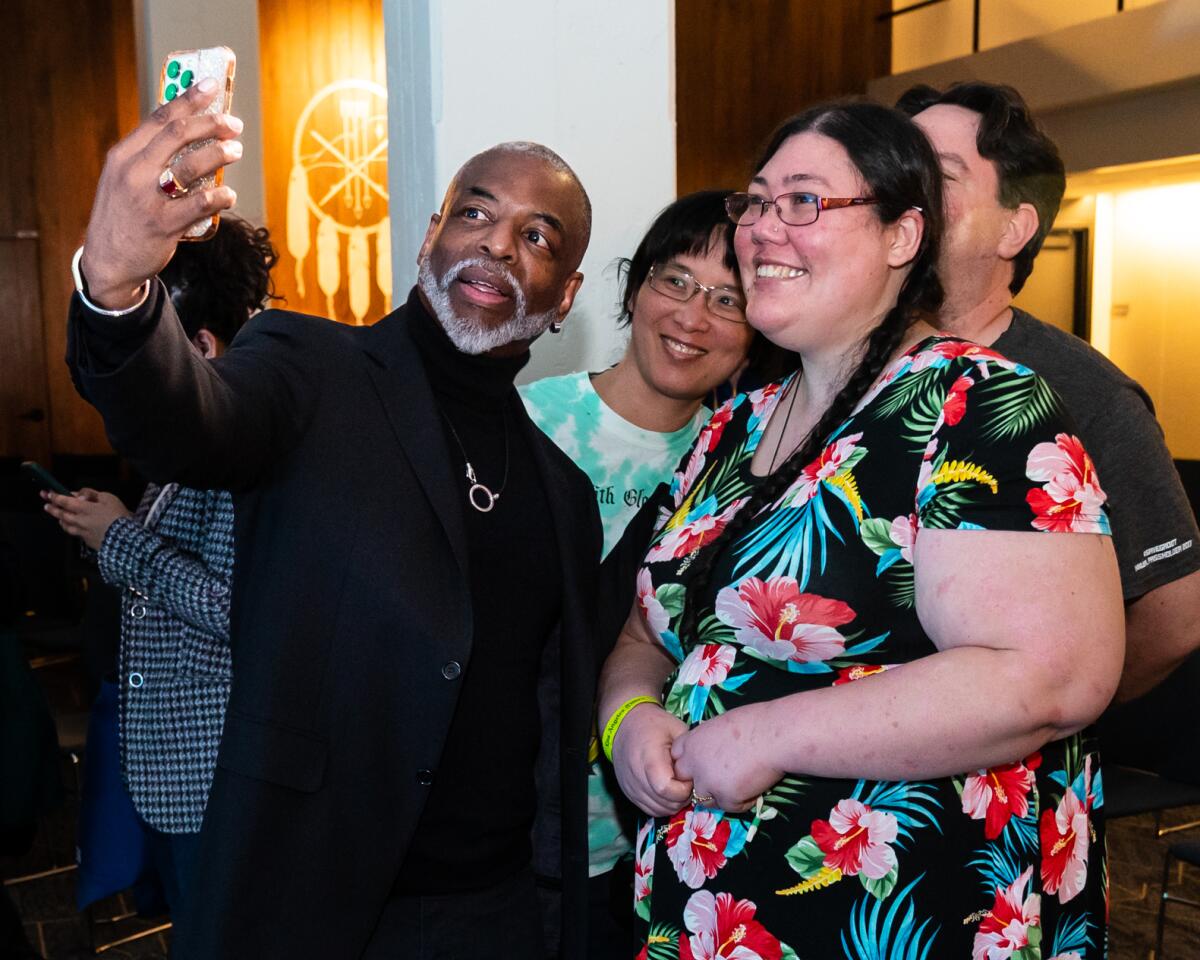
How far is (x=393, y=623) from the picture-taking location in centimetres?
157

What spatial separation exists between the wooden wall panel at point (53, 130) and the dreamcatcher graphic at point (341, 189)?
2774mm

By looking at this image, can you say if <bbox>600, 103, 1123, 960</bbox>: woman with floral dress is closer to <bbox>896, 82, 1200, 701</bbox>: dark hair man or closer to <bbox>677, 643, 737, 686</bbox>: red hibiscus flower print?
<bbox>677, 643, 737, 686</bbox>: red hibiscus flower print

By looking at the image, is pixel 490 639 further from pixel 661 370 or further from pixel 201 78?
pixel 201 78

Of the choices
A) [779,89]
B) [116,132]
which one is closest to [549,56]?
[116,132]

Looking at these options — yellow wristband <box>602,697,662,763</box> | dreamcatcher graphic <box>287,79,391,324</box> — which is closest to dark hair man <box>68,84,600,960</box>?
yellow wristband <box>602,697,662,763</box>

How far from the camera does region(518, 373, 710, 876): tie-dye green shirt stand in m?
2.31

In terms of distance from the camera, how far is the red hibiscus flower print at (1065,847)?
1.48 m

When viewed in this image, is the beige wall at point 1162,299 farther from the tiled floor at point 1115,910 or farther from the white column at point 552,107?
the white column at point 552,107

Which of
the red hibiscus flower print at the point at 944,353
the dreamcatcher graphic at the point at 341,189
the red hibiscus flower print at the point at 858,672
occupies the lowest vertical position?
the red hibiscus flower print at the point at 858,672

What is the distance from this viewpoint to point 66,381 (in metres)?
9.55

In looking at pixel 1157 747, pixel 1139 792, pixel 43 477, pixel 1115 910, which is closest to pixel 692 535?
pixel 43 477

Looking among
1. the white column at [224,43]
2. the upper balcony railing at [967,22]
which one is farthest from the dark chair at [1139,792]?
the upper balcony railing at [967,22]

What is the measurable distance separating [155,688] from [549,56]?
1494 mm

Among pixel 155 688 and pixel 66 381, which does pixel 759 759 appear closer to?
pixel 155 688
